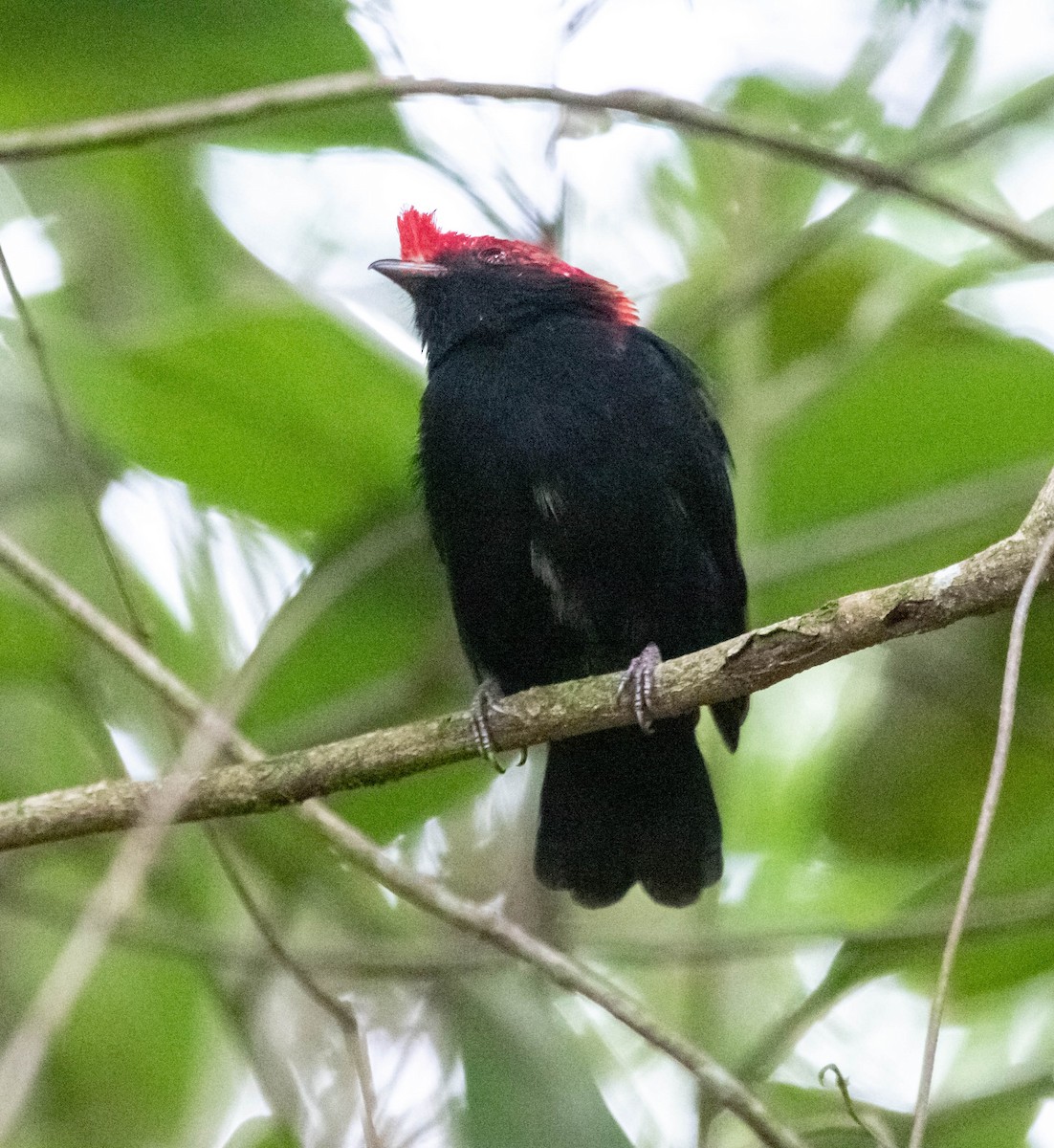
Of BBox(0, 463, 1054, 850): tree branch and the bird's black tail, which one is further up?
the bird's black tail

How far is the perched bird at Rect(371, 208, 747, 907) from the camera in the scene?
3.72m

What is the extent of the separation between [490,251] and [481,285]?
146mm

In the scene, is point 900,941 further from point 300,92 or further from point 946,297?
point 300,92

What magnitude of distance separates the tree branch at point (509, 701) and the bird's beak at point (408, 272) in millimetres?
1578

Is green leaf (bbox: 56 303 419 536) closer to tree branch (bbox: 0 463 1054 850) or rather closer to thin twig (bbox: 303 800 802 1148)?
tree branch (bbox: 0 463 1054 850)

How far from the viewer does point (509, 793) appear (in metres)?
4.54

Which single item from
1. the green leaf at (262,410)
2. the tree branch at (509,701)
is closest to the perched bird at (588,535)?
the green leaf at (262,410)

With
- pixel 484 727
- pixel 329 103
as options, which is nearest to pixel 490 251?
pixel 329 103

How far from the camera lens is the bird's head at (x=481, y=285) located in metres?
4.14

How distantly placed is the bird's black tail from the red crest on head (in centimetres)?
113

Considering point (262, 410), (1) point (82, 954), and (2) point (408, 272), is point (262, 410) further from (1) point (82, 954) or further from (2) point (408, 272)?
(1) point (82, 954)

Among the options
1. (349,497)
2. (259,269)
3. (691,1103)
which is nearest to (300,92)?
(349,497)

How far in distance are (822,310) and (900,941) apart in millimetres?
1702

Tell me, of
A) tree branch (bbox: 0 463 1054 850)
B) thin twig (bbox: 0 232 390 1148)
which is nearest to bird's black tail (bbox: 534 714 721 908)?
thin twig (bbox: 0 232 390 1148)
